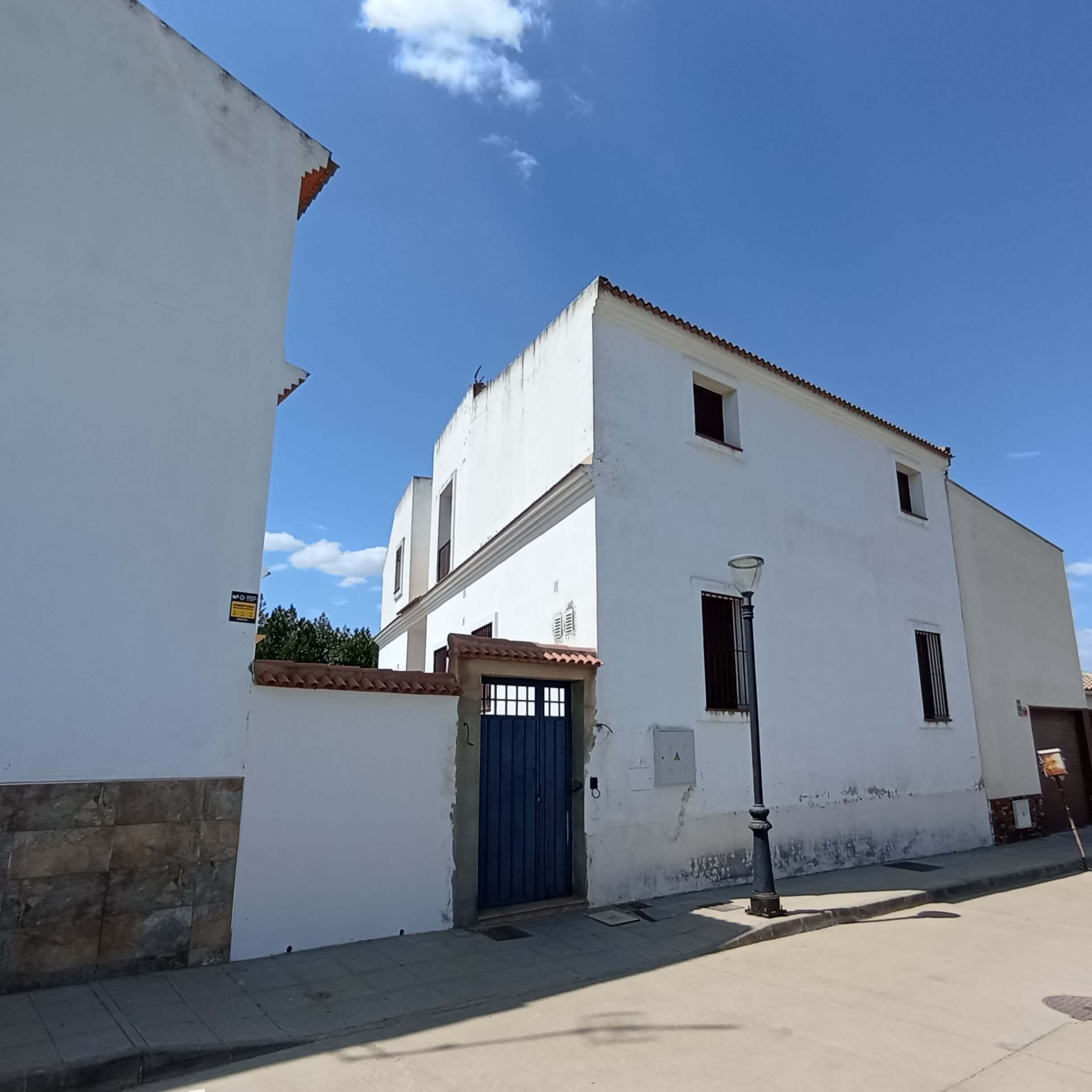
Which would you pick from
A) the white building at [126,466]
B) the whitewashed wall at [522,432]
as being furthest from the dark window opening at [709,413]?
the white building at [126,466]

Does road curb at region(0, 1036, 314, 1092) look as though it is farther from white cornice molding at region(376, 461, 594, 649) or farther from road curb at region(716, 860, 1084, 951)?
white cornice molding at region(376, 461, 594, 649)

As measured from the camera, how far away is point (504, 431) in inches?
476

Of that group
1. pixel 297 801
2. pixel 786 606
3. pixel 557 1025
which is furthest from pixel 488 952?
pixel 786 606

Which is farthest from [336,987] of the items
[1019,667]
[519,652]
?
[1019,667]

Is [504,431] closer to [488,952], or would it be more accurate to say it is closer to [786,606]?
[786,606]

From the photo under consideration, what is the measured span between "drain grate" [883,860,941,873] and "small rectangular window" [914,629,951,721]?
264cm

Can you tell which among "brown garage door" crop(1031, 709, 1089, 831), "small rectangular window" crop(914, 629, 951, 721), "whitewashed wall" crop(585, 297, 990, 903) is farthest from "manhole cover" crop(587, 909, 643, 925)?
"brown garage door" crop(1031, 709, 1089, 831)

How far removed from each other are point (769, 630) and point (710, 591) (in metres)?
1.27

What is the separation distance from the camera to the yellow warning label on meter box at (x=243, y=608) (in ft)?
21.2

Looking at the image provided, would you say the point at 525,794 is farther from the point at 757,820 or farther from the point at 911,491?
the point at 911,491

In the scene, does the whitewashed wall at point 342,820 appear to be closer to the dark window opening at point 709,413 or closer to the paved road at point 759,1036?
the paved road at point 759,1036

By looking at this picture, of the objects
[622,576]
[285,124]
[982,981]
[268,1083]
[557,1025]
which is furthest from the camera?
[622,576]

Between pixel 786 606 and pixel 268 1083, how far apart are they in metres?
8.64

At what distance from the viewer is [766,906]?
7559 mm
